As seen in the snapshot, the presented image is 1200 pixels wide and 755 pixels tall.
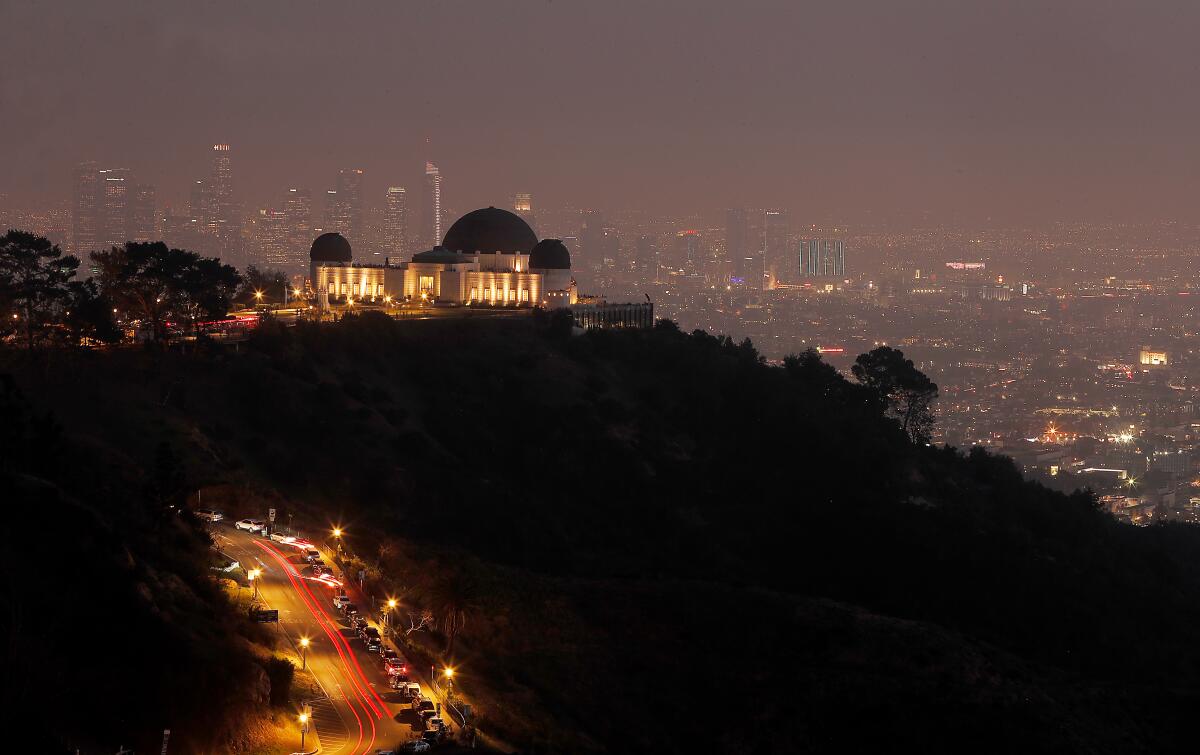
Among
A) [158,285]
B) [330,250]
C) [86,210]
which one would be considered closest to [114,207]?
[86,210]

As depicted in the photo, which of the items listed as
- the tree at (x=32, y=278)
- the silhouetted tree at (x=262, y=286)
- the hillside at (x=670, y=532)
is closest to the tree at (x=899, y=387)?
the hillside at (x=670, y=532)

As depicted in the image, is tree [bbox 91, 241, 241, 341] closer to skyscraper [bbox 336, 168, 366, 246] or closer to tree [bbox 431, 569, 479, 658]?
tree [bbox 431, 569, 479, 658]

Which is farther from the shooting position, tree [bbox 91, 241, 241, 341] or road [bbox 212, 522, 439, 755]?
tree [bbox 91, 241, 241, 341]

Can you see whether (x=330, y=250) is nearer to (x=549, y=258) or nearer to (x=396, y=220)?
(x=549, y=258)

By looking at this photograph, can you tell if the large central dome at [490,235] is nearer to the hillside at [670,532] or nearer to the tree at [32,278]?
the hillside at [670,532]

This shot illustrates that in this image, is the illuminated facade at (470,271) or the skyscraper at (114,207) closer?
the illuminated facade at (470,271)

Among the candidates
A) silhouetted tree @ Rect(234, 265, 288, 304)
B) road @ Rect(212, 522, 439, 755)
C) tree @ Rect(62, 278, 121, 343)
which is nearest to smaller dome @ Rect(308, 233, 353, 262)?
silhouetted tree @ Rect(234, 265, 288, 304)

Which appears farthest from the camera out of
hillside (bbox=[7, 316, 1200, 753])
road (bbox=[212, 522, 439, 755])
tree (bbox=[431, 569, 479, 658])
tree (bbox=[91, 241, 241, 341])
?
tree (bbox=[91, 241, 241, 341])
